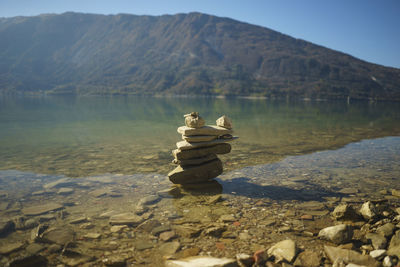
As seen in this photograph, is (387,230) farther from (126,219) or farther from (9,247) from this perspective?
(9,247)

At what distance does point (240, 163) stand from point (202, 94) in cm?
17943

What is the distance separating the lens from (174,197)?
9.68m

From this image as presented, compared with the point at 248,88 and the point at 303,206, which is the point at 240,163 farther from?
the point at 248,88

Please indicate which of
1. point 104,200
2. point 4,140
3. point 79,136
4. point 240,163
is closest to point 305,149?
point 240,163

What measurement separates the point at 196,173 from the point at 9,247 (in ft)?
21.2

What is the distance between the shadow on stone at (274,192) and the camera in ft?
31.8

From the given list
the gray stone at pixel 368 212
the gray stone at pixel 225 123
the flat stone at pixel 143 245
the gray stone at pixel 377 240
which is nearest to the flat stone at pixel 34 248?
the flat stone at pixel 143 245

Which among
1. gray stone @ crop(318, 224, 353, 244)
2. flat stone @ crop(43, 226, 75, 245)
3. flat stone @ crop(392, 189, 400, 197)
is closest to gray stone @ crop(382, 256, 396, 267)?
gray stone @ crop(318, 224, 353, 244)

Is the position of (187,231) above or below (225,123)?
below

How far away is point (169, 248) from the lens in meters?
6.40

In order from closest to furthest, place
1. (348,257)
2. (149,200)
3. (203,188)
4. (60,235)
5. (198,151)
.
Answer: (348,257) → (60,235) → (149,200) → (203,188) → (198,151)

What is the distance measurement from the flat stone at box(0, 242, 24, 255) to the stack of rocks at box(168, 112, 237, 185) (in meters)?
5.38

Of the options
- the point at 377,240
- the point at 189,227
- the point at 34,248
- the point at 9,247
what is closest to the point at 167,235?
the point at 189,227

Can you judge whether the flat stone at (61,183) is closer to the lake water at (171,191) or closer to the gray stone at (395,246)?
the lake water at (171,191)
